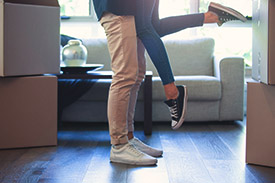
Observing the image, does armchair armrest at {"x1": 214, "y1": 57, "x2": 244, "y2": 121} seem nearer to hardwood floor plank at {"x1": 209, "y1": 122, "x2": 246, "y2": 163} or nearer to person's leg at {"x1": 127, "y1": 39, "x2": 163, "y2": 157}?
hardwood floor plank at {"x1": 209, "y1": 122, "x2": 246, "y2": 163}

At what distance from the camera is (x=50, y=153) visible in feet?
6.67

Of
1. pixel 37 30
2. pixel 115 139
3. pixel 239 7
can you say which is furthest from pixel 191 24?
pixel 239 7

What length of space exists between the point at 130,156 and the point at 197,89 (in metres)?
1.21

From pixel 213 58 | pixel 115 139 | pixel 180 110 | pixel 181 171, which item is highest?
pixel 213 58

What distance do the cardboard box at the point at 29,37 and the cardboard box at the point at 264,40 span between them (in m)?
1.14

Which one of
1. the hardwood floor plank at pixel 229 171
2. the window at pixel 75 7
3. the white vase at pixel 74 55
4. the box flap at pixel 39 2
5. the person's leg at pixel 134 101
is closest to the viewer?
the hardwood floor plank at pixel 229 171

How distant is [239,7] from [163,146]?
7.10 ft

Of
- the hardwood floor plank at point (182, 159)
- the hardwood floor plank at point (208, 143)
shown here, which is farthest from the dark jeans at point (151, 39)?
the hardwood floor plank at point (208, 143)

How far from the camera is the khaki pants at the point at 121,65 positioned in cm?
169

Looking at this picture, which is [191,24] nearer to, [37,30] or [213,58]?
[37,30]

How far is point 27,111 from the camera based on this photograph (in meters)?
2.14

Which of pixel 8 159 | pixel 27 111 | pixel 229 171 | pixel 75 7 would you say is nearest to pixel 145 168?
pixel 229 171

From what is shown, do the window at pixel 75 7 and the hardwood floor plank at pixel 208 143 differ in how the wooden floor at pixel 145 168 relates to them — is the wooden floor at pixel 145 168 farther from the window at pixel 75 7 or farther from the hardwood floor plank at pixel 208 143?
the window at pixel 75 7

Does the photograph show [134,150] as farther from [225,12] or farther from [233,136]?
[233,136]
